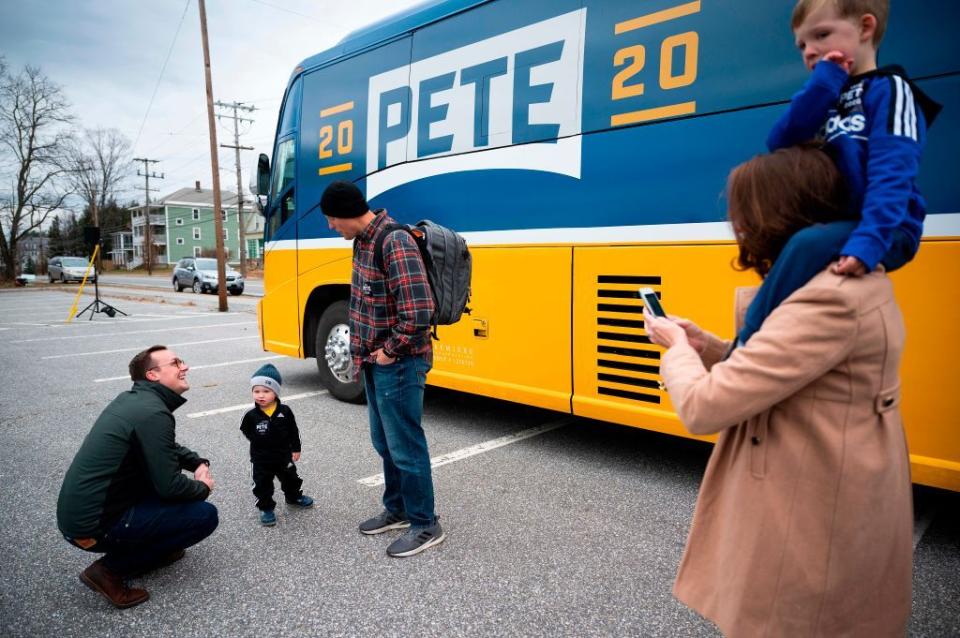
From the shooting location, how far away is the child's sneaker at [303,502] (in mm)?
3516

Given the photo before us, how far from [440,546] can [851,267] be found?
2493mm

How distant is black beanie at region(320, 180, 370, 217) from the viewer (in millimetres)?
2752

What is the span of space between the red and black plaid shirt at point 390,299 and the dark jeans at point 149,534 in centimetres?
102

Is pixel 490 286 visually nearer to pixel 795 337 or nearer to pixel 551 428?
pixel 551 428

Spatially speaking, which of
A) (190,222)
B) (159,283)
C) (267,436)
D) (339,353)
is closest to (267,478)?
(267,436)

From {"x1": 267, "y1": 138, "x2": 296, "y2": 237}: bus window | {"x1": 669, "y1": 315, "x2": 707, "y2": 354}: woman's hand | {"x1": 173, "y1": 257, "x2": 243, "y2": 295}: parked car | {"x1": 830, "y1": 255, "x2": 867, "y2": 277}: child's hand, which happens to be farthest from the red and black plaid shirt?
{"x1": 173, "y1": 257, "x2": 243, "y2": 295}: parked car

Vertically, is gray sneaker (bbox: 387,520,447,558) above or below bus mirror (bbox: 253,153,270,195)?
below

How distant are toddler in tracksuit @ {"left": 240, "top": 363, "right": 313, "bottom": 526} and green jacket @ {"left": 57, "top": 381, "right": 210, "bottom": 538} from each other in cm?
60

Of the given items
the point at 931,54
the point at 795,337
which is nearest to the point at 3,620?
the point at 795,337

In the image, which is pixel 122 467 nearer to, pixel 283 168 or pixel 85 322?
pixel 283 168

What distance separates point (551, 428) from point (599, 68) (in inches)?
114

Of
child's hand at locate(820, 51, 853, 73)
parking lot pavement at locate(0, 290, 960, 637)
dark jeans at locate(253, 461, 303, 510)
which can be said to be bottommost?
parking lot pavement at locate(0, 290, 960, 637)

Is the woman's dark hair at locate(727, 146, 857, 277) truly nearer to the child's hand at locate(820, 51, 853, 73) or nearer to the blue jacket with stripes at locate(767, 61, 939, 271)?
the blue jacket with stripes at locate(767, 61, 939, 271)

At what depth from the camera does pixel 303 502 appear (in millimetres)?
3518
